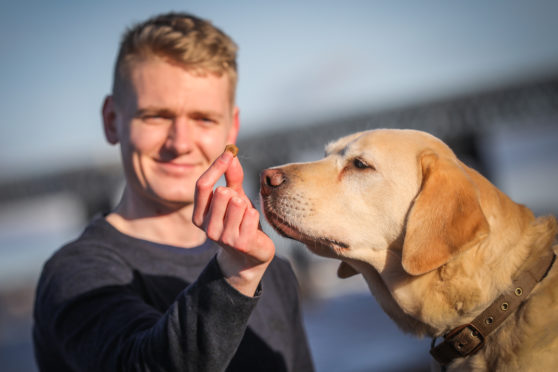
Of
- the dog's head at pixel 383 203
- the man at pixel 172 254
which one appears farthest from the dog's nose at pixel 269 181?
the man at pixel 172 254

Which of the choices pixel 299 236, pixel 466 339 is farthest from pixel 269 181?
pixel 466 339

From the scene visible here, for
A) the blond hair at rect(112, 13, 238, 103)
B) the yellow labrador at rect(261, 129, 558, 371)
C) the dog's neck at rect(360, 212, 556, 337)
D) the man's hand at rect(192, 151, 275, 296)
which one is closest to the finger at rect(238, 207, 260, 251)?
the man's hand at rect(192, 151, 275, 296)

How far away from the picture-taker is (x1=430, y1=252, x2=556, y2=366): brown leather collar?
2.17 metres

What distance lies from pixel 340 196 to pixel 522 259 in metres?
0.95

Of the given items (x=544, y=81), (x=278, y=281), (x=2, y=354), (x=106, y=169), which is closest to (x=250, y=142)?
(x=106, y=169)

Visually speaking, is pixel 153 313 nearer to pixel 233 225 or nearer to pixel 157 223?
pixel 233 225

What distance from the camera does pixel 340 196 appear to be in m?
2.51

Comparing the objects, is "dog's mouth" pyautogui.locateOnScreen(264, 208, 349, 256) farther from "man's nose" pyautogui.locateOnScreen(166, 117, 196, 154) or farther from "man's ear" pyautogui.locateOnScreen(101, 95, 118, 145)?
"man's ear" pyautogui.locateOnScreen(101, 95, 118, 145)

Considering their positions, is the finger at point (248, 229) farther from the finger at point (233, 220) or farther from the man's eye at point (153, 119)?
the man's eye at point (153, 119)

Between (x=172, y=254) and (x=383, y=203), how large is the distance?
1.19 meters

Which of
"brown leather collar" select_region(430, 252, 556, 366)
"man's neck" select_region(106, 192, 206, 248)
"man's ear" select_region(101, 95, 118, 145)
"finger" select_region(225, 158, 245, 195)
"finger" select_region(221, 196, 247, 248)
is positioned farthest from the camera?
"man's ear" select_region(101, 95, 118, 145)

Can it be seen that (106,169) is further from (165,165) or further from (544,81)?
(165,165)

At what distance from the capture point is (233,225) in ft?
4.77

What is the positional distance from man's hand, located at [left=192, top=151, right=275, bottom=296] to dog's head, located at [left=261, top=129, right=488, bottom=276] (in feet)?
2.70
